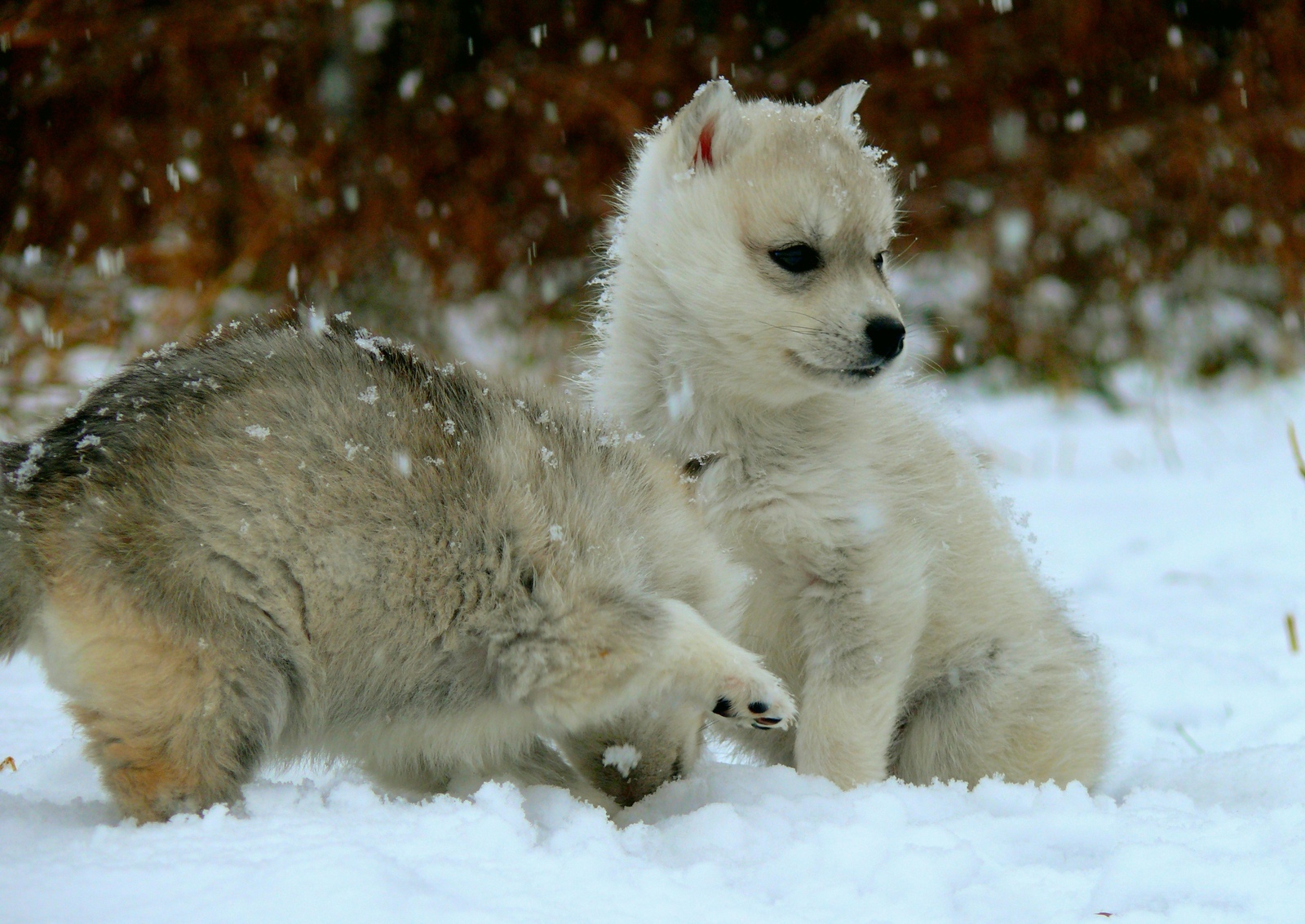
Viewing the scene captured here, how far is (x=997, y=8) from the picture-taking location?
29.2 feet

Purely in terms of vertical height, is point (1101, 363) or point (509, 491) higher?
point (1101, 363)

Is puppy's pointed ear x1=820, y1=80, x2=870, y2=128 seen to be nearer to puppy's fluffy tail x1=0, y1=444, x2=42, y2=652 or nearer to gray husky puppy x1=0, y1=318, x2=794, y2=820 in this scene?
gray husky puppy x1=0, y1=318, x2=794, y2=820

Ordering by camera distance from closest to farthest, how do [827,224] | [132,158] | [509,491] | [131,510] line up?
[131,510], [509,491], [827,224], [132,158]

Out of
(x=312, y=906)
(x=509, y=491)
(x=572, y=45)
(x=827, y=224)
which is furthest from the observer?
(x=572, y=45)

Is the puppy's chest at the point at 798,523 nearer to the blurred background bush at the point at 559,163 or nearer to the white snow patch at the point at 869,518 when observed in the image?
the white snow patch at the point at 869,518

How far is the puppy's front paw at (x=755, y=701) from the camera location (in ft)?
7.12

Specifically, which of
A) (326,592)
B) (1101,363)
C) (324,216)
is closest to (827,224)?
(326,592)

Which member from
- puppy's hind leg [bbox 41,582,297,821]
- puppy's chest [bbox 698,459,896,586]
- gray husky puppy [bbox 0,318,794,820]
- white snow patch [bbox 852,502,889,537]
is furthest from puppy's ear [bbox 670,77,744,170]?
puppy's hind leg [bbox 41,582,297,821]

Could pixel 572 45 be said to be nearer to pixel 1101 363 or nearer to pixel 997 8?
pixel 997 8

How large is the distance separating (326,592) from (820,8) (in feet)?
25.7

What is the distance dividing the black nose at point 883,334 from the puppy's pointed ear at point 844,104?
0.90 metres

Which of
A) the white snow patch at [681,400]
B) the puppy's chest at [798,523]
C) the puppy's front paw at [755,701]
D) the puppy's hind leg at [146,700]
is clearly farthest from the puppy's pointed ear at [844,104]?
the puppy's hind leg at [146,700]

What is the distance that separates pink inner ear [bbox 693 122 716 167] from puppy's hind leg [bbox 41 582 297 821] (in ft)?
6.29

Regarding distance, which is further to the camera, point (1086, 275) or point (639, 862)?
point (1086, 275)
